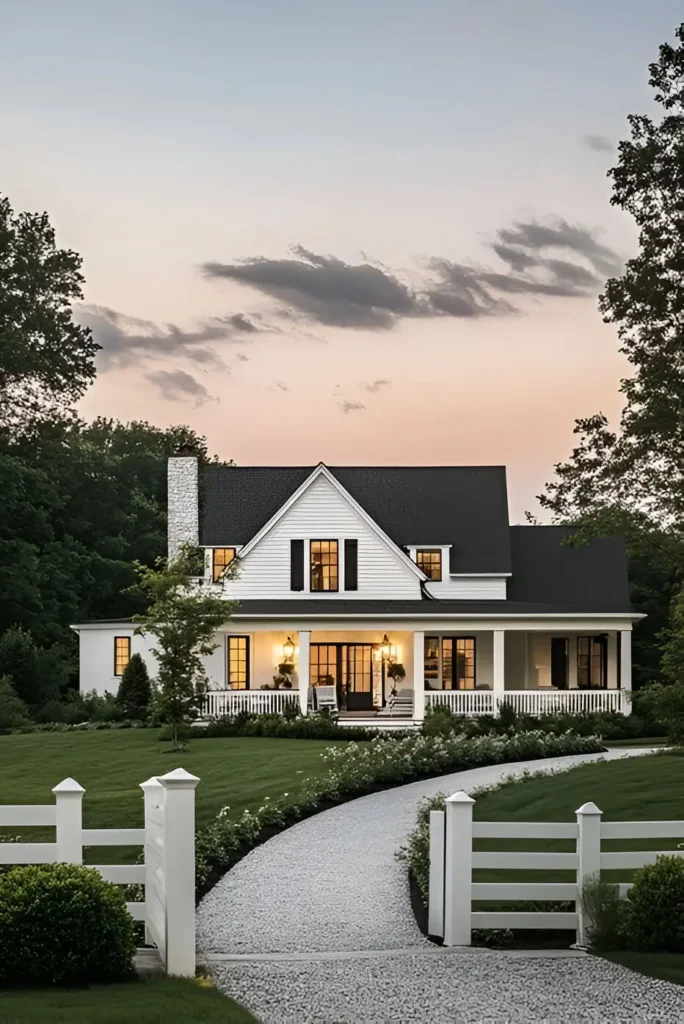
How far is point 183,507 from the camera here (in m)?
42.1

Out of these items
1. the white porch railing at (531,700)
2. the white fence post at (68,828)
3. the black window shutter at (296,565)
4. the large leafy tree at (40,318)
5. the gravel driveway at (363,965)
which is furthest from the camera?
the large leafy tree at (40,318)

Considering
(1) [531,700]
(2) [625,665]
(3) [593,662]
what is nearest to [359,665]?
(1) [531,700]

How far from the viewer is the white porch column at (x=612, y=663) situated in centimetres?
4050

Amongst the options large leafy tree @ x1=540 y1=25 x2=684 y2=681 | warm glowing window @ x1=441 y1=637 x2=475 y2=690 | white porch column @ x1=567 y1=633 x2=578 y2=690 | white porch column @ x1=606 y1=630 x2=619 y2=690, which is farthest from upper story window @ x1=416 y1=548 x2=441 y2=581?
large leafy tree @ x1=540 y1=25 x2=684 y2=681

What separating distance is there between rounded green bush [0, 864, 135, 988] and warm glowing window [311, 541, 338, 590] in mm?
31070

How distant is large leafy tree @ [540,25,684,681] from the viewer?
24125 mm

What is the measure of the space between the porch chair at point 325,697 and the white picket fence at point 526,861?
2548 centimetres

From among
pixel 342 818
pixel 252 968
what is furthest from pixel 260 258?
pixel 252 968

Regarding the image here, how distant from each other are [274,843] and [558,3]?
15.3 metres

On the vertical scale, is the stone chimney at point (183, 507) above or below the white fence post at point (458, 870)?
above

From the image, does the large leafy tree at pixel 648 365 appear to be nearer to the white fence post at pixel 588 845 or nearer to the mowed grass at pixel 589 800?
the mowed grass at pixel 589 800

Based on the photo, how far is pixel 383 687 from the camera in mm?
40062

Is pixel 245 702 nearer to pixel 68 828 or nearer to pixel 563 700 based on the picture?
pixel 563 700

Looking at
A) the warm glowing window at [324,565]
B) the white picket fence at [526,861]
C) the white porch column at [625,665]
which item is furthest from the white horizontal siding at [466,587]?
the white picket fence at [526,861]
